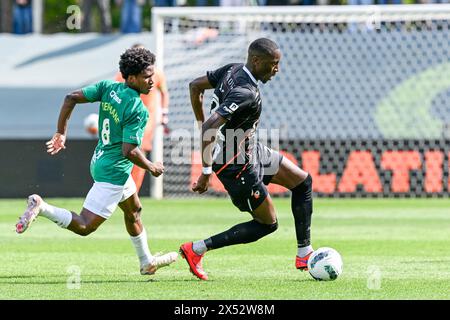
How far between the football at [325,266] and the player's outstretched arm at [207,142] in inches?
46.3

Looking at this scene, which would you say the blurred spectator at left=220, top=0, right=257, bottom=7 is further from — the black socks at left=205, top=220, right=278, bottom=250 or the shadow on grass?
the shadow on grass

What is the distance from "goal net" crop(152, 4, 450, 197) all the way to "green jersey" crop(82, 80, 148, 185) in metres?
11.2

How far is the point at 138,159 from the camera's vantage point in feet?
30.1

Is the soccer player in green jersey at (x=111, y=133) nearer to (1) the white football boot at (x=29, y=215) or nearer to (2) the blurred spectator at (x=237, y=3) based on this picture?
(1) the white football boot at (x=29, y=215)

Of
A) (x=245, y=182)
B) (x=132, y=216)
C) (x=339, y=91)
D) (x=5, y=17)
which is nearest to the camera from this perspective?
(x=245, y=182)

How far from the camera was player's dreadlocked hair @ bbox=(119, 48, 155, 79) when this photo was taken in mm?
9500

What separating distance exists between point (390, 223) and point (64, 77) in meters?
9.64

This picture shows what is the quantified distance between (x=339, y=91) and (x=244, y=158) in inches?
477

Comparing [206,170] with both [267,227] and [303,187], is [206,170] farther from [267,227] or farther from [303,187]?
[303,187]

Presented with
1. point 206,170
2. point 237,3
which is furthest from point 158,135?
point 206,170

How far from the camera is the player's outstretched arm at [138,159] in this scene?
916 centimetres

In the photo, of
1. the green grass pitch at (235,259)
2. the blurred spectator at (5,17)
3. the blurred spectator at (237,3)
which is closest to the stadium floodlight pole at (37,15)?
the blurred spectator at (5,17)

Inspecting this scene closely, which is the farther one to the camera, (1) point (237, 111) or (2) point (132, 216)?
(2) point (132, 216)

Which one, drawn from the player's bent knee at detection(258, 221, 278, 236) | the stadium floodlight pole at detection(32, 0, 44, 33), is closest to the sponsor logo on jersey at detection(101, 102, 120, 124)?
the player's bent knee at detection(258, 221, 278, 236)
